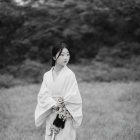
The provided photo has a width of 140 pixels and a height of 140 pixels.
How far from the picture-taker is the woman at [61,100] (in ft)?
10.3

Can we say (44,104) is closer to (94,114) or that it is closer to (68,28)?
(94,114)

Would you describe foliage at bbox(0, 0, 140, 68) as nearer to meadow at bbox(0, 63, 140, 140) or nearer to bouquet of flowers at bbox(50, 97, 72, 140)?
meadow at bbox(0, 63, 140, 140)

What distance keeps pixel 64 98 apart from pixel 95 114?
3.46 meters

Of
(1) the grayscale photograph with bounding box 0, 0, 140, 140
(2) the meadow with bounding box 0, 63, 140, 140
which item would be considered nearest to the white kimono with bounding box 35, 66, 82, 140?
(2) the meadow with bounding box 0, 63, 140, 140

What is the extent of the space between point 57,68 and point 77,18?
12.3m

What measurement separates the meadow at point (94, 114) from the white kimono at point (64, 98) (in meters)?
1.76

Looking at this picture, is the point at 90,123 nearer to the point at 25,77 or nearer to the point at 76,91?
the point at 76,91

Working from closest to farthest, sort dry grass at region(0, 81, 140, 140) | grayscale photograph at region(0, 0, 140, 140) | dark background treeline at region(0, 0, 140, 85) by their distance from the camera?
dry grass at region(0, 81, 140, 140) → grayscale photograph at region(0, 0, 140, 140) → dark background treeline at region(0, 0, 140, 85)

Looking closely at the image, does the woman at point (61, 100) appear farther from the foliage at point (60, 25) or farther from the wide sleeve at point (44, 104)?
the foliage at point (60, 25)

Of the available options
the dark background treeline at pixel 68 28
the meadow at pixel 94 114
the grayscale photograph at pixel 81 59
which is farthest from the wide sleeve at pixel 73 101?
the dark background treeline at pixel 68 28

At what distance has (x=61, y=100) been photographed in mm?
3160

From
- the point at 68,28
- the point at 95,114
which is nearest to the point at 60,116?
the point at 95,114

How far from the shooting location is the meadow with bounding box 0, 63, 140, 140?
511cm

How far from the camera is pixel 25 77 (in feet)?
41.7
